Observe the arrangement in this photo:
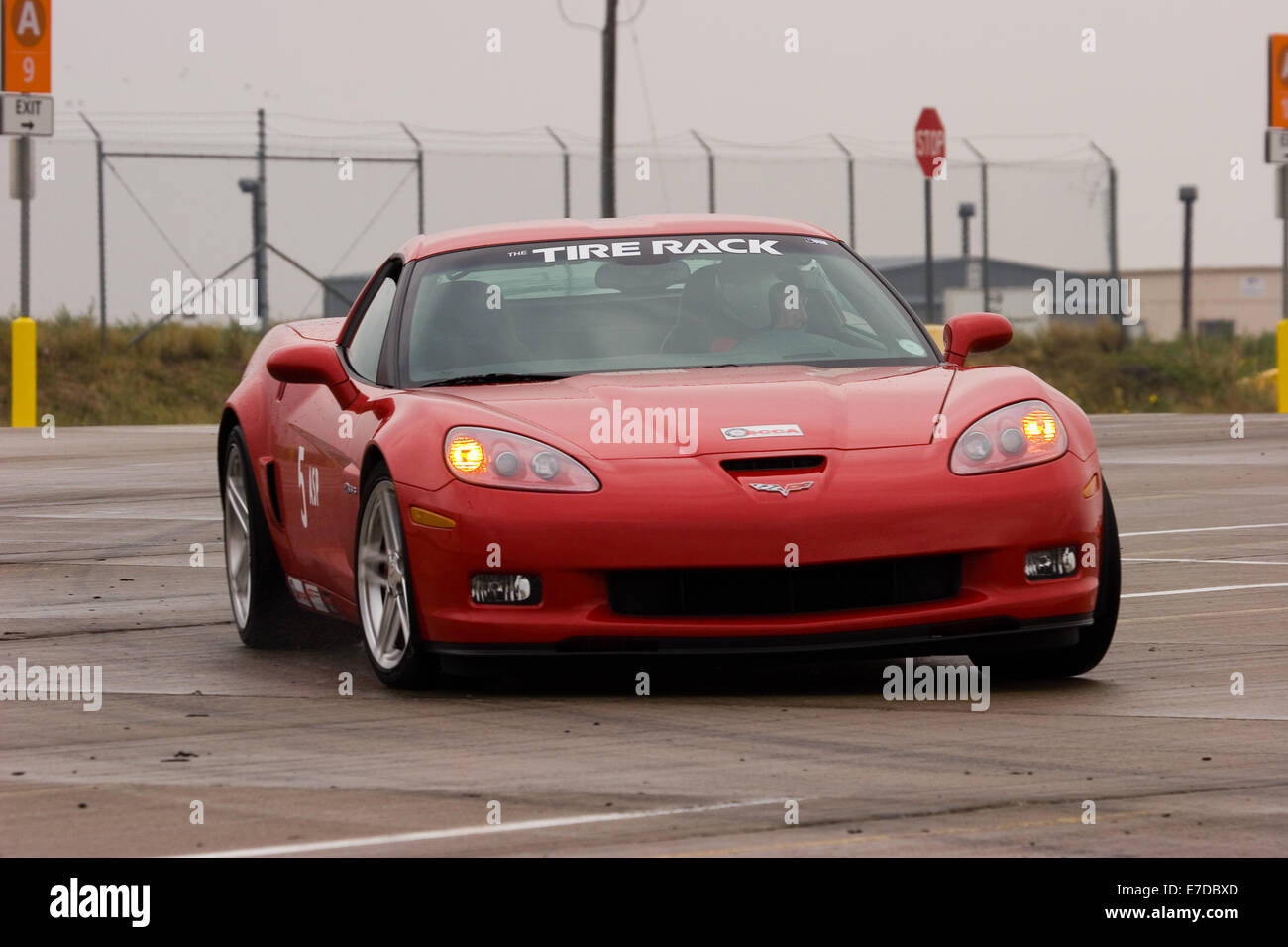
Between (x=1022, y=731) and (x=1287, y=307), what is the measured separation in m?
21.9

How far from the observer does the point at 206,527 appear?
1312 centimetres

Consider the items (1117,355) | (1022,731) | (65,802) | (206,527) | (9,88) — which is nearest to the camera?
(65,802)

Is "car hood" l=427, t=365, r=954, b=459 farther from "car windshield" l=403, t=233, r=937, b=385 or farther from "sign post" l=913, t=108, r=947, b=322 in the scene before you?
"sign post" l=913, t=108, r=947, b=322

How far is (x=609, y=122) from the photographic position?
3516 cm

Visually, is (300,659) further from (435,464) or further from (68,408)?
(68,408)

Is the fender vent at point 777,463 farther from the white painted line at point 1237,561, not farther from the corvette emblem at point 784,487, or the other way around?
the white painted line at point 1237,561

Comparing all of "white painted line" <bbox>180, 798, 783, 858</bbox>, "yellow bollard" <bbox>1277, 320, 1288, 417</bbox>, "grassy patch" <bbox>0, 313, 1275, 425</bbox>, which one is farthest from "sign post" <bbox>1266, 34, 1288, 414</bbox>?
"white painted line" <bbox>180, 798, 783, 858</bbox>

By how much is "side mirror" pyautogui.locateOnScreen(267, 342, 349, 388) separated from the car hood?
0.61 metres

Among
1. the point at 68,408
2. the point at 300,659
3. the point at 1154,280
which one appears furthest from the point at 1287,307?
the point at 1154,280

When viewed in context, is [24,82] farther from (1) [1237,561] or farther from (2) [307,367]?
(2) [307,367]

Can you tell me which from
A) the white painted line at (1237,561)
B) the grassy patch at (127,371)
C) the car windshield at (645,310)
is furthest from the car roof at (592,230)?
the grassy patch at (127,371)

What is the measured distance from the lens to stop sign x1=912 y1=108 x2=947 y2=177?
121ft

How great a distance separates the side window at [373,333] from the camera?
8.27 meters
